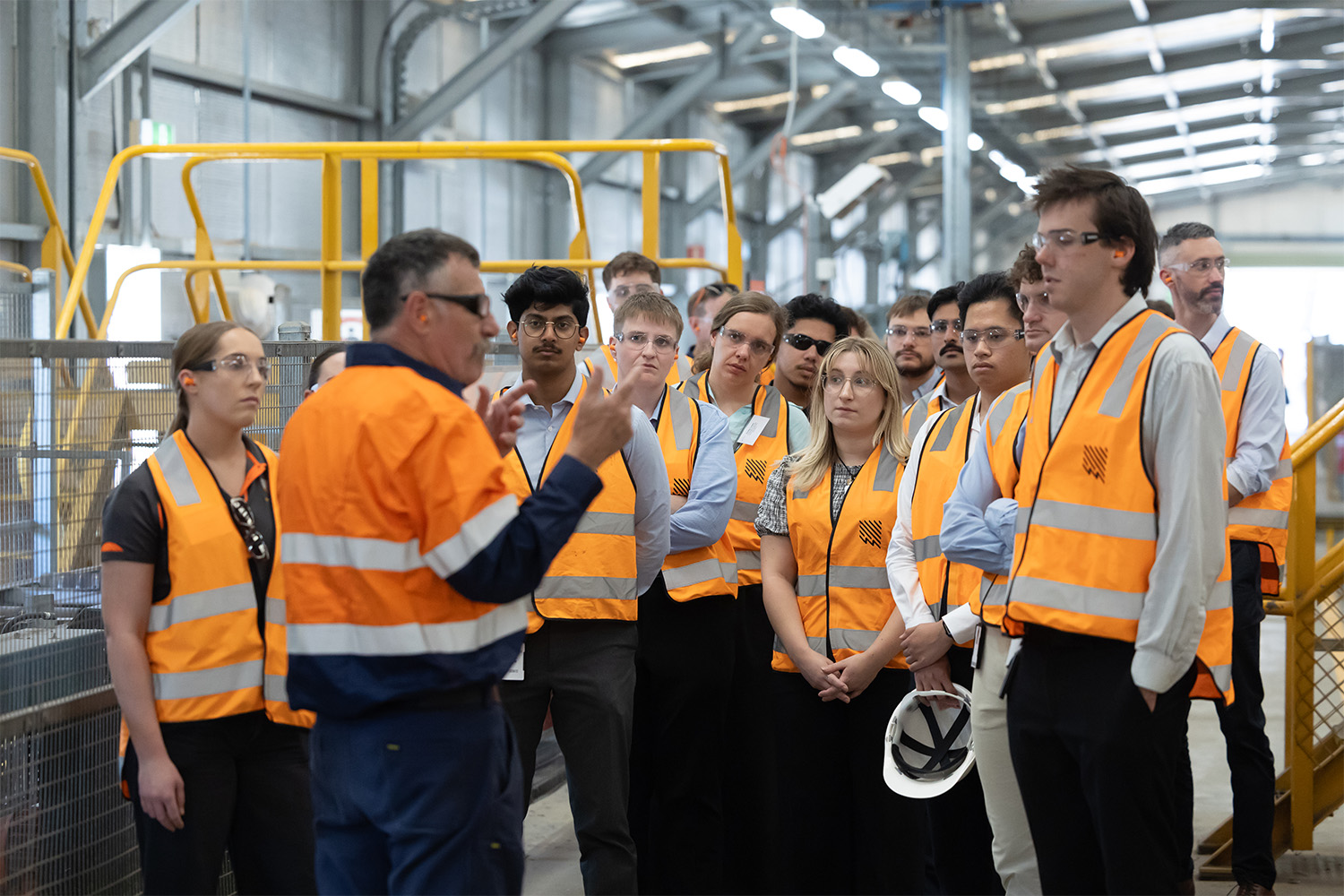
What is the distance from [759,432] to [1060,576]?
1.87 meters

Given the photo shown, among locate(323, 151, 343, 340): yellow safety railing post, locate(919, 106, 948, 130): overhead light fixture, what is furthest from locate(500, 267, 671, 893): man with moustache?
locate(919, 106, 948, 130): overhead light fixture

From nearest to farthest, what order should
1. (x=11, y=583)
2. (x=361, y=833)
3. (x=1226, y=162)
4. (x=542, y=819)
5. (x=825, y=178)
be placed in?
(x=361, y=833) → (x=11, y=583) → (x=542, y=819) → (x=825, y=178) → (x=1226, y=162)

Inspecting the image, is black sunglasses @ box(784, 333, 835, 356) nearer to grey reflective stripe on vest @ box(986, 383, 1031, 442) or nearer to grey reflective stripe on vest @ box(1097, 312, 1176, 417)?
grey reflective stripe on vest @ box(986, 383, 1031, 442)

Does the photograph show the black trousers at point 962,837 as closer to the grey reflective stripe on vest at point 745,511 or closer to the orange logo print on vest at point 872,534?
the orange logo print on vest at point 872,534

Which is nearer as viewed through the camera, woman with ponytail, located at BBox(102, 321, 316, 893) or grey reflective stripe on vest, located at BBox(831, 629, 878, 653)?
woman with ponytail, located at BBox(102, 321, 316, 893)

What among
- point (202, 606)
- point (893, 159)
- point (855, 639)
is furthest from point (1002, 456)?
point (893, 159)

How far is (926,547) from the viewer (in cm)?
327

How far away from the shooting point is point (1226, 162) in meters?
25.1

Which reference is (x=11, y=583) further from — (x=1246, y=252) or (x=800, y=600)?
(x=1246, y=252)

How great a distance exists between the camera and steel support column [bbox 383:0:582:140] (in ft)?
38.6

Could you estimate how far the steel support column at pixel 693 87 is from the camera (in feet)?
47.8

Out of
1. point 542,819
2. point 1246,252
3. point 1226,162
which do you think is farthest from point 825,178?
point 542,819

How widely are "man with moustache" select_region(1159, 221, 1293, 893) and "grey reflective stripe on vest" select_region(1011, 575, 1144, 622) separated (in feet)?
5.89

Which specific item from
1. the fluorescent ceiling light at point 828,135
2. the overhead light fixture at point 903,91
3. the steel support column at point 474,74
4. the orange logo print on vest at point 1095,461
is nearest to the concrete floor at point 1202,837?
the orange logo print on vest at point 1095,461
